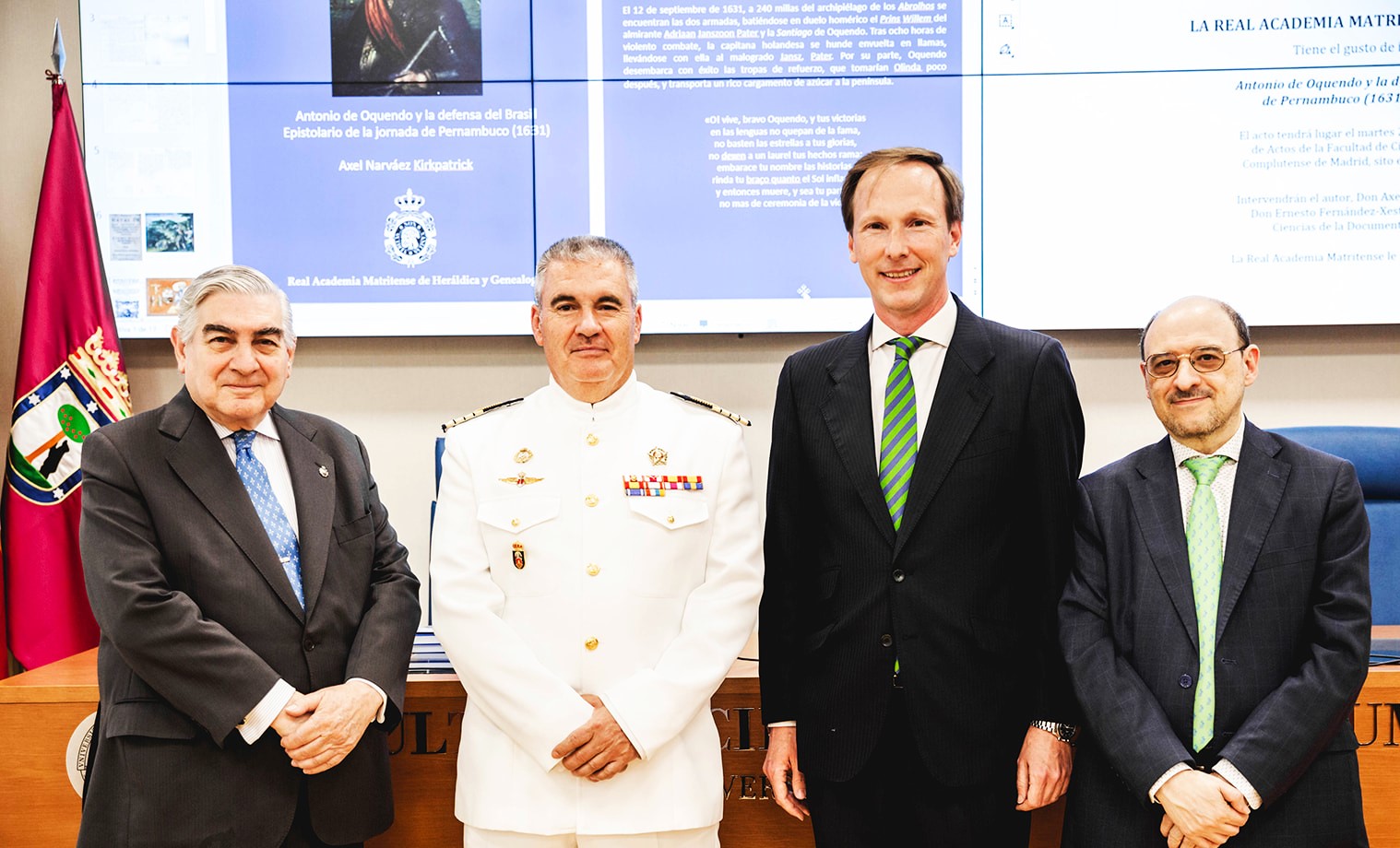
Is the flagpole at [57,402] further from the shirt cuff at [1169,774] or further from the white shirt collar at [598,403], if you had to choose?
the shirt cuff at [1169,774]

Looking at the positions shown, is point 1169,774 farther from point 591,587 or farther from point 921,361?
point 591,587

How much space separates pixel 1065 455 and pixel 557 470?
95 centimetres

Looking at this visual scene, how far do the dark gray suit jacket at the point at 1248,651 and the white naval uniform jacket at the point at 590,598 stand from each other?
654mm

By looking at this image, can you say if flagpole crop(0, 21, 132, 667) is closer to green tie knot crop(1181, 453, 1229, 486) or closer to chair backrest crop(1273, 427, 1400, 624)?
green tie knot crop(1181, 453, 1229, 486)

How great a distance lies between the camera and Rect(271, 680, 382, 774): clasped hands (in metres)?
1.73

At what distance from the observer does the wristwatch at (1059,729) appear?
1.71 metres

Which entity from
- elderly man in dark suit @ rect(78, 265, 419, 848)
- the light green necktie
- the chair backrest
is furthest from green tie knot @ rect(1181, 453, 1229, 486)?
elderly man in dark suit @ rect(78, 265, 419, 848)

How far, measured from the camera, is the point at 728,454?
195 centimetres

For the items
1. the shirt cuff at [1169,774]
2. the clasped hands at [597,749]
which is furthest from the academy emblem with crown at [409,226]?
the shirt cuff at [1169,774]

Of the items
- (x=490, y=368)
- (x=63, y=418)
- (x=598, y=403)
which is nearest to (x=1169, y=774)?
(x=598, y=403)

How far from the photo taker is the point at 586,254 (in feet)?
6.19

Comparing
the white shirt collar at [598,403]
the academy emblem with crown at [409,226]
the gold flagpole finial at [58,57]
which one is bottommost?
the white shirt collar at [598,403]

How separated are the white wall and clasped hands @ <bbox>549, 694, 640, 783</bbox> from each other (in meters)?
1.86

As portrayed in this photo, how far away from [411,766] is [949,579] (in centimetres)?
127
